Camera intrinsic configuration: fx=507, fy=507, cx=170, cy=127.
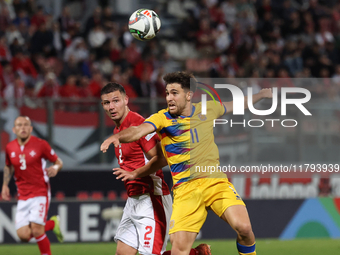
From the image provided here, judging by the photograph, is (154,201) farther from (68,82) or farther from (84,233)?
(68,82)

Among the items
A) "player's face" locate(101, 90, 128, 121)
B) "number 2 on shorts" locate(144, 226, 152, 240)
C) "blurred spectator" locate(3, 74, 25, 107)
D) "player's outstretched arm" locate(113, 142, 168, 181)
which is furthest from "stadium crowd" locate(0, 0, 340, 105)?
"number 2 on shorts" locate(144, 226, 152, 240)

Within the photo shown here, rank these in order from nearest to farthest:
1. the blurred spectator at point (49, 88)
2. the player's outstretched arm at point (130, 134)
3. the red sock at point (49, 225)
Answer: the player's outstretched arm at point (130, 134), the red sock at point (49, 225), the blurred spectator at point (49, 88)

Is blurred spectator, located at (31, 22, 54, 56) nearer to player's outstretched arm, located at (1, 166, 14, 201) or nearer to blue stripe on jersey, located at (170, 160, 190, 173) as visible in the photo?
player's outstretched arm, located at (1, 166, 14, 201)

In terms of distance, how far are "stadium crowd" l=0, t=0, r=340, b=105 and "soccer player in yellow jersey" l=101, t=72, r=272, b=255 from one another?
16.5 ft

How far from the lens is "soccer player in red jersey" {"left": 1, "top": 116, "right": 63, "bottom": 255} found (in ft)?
23.5

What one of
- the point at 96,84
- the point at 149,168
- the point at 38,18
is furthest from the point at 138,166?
the point at 38,18

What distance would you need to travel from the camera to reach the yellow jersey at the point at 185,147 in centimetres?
498

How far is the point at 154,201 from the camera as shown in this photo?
5055 mm

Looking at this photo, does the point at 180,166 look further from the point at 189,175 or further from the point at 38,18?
the point at 38,18

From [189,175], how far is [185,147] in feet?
0.92

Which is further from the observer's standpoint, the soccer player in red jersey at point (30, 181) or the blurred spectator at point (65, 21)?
the blurred spectator at point (65, 21)

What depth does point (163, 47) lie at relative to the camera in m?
13.1

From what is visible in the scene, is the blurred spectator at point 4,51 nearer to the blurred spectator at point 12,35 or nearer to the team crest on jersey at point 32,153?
the blurred spectator at point 12,35

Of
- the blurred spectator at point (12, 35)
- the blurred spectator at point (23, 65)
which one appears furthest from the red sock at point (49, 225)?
the blurred spectator at point (12, 35)
